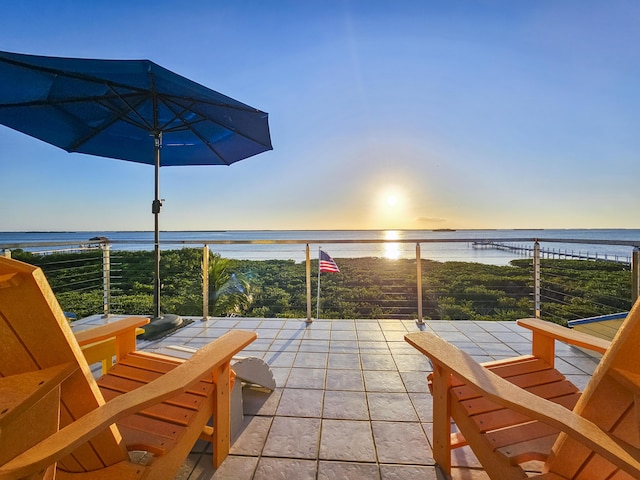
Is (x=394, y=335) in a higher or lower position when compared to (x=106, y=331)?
lower

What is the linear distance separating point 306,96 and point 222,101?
3.88 metres

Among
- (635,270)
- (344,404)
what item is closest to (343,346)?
(344,404)

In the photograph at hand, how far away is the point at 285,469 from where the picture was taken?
117 cm

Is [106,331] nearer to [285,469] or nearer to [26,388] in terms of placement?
[26,388]

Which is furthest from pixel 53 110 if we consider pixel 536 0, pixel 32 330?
pixel 536 0

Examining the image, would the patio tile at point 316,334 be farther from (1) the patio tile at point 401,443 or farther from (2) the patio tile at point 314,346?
(1) the patio tile at point 401,443

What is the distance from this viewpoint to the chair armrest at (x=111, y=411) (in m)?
0.48

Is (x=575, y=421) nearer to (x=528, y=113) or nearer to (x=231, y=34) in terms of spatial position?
(x=231, y=34)

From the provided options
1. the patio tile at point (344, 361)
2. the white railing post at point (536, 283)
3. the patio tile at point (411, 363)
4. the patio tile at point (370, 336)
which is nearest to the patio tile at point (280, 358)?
the patio tile at point (344, 361)

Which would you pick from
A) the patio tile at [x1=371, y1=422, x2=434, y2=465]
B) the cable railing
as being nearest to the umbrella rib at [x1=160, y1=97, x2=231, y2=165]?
the cable railing

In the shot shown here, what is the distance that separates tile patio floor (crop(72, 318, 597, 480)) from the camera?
46.8 inches

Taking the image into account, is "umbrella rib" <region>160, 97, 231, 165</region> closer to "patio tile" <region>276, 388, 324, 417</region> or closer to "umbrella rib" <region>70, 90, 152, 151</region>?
"umbrella rib" <region>70, 90, 152, 151</region>

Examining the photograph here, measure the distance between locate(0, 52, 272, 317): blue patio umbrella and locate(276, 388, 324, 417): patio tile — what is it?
193 centimetres

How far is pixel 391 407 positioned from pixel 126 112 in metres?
3.18
